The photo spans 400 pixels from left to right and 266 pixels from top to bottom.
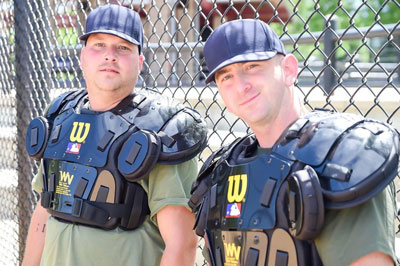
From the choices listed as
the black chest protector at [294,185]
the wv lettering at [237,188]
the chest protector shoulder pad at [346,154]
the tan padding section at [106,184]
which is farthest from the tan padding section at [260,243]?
the tan padding section at [106,184]

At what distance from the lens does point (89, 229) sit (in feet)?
9.11

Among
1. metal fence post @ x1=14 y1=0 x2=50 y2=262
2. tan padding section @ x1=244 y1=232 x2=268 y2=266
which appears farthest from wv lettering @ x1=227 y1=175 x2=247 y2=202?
metal fence post @ x1=14 y1=0 x2=50 y2=262

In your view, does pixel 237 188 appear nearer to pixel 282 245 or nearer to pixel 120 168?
pixel 282 245

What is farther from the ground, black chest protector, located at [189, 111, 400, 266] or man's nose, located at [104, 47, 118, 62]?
man's nose, located at [104, 47, 118, 62]

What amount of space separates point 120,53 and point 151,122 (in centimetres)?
37

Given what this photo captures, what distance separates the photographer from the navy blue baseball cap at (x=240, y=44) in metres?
2.06

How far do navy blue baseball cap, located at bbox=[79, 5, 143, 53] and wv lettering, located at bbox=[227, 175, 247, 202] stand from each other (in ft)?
3.23

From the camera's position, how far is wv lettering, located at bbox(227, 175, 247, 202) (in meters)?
2.13

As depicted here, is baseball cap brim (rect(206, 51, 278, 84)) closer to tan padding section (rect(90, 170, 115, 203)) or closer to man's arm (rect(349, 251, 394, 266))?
man's arm (rect(349, 251, 394, 266))

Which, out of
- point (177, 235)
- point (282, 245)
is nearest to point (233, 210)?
point (282, 245)

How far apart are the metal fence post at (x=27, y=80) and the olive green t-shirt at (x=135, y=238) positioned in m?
1.87

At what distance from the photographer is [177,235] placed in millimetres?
2631

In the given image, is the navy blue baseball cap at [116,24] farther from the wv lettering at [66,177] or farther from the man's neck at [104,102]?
the wv lettering at [66,177]

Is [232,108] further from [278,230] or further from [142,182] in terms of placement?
[142,182]
